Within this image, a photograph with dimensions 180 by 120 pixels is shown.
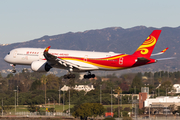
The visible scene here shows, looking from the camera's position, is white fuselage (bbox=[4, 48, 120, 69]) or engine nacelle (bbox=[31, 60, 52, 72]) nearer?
white fuselage (bbox=[4, 48, 120, 69])

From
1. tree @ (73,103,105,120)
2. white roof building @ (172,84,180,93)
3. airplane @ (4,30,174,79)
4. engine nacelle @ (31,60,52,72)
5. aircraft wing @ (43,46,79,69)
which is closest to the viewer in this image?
airplane @ (4,30,174,79)

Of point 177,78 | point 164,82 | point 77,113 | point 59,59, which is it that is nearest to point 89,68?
point 59,59

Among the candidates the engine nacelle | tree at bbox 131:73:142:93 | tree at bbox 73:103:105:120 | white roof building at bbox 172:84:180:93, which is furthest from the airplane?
white roof building at bbox 172:84:180:93

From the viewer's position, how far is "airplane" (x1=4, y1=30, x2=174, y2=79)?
60.8 m

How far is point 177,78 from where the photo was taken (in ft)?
577

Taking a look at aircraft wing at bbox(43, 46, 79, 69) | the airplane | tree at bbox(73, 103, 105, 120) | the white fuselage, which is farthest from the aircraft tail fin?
tree at bbox(73, 103, 105, 120)

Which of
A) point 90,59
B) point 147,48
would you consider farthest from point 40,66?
point 147,48

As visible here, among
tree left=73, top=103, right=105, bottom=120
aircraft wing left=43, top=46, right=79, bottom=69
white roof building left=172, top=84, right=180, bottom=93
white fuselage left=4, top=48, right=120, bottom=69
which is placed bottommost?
tree left=73, top=103, right=105, bottom=120

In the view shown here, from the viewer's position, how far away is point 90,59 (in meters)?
62.2

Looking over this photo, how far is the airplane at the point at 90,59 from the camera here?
60.8 meters

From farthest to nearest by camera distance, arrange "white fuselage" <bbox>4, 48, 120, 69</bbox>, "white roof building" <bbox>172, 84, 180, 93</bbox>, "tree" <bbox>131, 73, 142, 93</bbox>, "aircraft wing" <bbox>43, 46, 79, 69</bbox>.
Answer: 1. "white roof building" <bbox>172, 84, 180, 93</bbox>
2. "tree" <bbox>131, 73, 142, 93</bbox>
3. "white fuselage" <bbox>4, 48, 120, 69</bbox>
4. "aircraft wing" <bbox>43, 46, 79, 69</bbox>

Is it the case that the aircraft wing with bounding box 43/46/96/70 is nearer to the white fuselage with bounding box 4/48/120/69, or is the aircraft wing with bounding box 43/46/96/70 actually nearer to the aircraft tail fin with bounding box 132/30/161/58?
the white fuselage with bounding box 4/48/120/69

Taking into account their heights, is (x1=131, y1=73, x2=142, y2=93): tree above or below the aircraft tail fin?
below

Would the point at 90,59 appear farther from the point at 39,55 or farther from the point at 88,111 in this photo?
the point at 88,111
